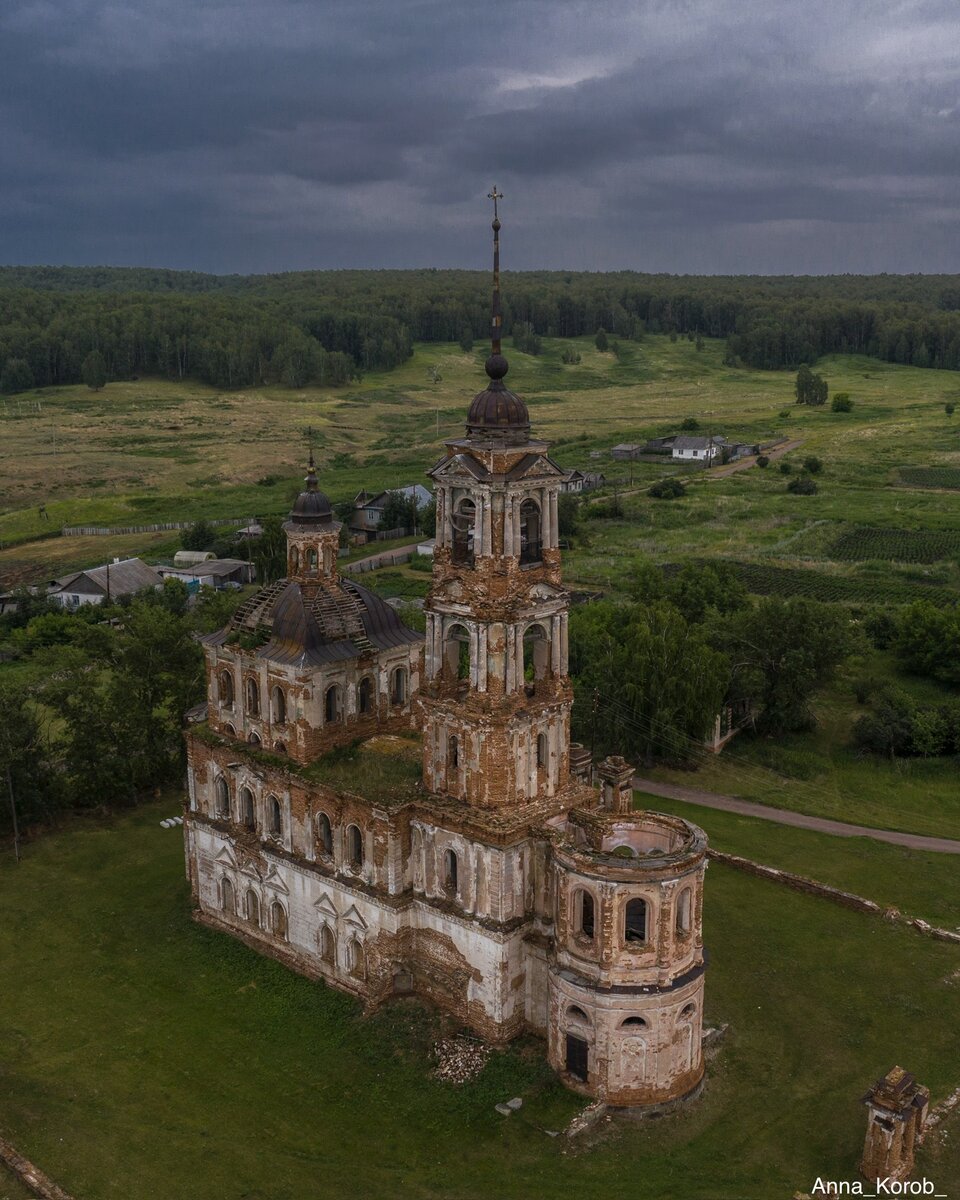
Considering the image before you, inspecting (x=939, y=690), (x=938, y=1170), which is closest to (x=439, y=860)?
(x=938, y=1170)

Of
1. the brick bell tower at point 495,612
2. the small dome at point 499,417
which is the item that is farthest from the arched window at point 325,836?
the small dome at point 499,417

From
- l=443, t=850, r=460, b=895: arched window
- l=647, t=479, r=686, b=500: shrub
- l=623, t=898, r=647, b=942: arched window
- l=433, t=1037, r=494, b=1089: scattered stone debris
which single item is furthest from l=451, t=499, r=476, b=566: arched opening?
l=647, t=479, r=686, b=500: shrub

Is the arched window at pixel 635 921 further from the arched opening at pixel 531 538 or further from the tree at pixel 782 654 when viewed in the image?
the tree at pixel 782 654

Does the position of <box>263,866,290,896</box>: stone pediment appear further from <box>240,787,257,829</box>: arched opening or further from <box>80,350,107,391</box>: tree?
<box>80,350,107,391</box>: tree

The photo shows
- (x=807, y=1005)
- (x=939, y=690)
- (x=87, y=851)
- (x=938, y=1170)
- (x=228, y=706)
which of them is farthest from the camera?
(x=939, y=690)

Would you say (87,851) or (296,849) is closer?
(296,849)

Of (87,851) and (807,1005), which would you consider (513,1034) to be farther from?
(87,851)
